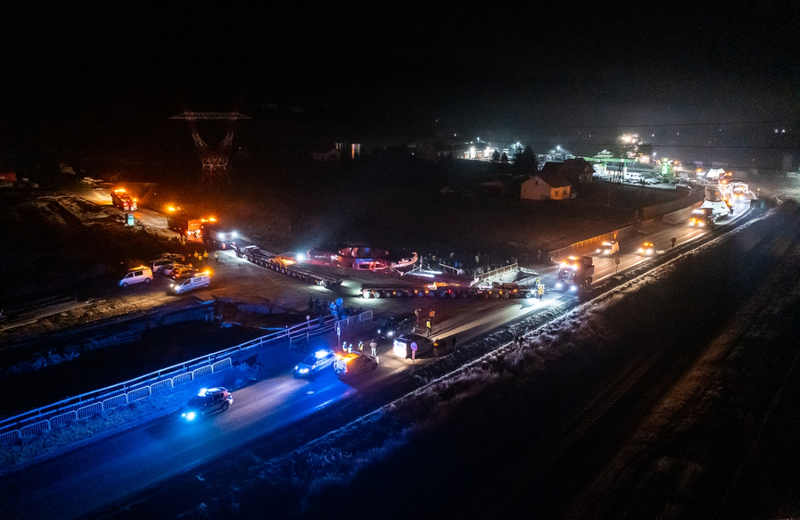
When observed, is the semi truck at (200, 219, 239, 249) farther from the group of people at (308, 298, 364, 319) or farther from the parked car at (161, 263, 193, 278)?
the group of people at (308, 298, 364, 319)

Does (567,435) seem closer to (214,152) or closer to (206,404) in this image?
(206,404)

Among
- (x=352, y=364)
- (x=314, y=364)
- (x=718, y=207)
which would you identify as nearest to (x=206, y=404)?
(x=314, y=364)

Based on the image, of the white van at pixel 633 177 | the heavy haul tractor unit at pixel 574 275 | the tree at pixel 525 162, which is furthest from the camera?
the white van at pixel 633 177

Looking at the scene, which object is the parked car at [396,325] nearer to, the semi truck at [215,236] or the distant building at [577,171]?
the semi truck at [215,236]

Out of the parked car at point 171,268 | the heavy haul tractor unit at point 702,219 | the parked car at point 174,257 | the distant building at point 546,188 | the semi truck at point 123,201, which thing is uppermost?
the distant building at point 546,188

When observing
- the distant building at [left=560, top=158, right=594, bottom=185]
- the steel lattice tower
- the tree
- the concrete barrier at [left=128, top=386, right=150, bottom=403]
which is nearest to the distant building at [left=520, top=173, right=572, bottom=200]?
the distant building at [left=560, top=158, right=594, bottom=185]

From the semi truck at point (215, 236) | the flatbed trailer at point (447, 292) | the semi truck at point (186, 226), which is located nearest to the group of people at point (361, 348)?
the flatbed trailer at point (447, 292)
